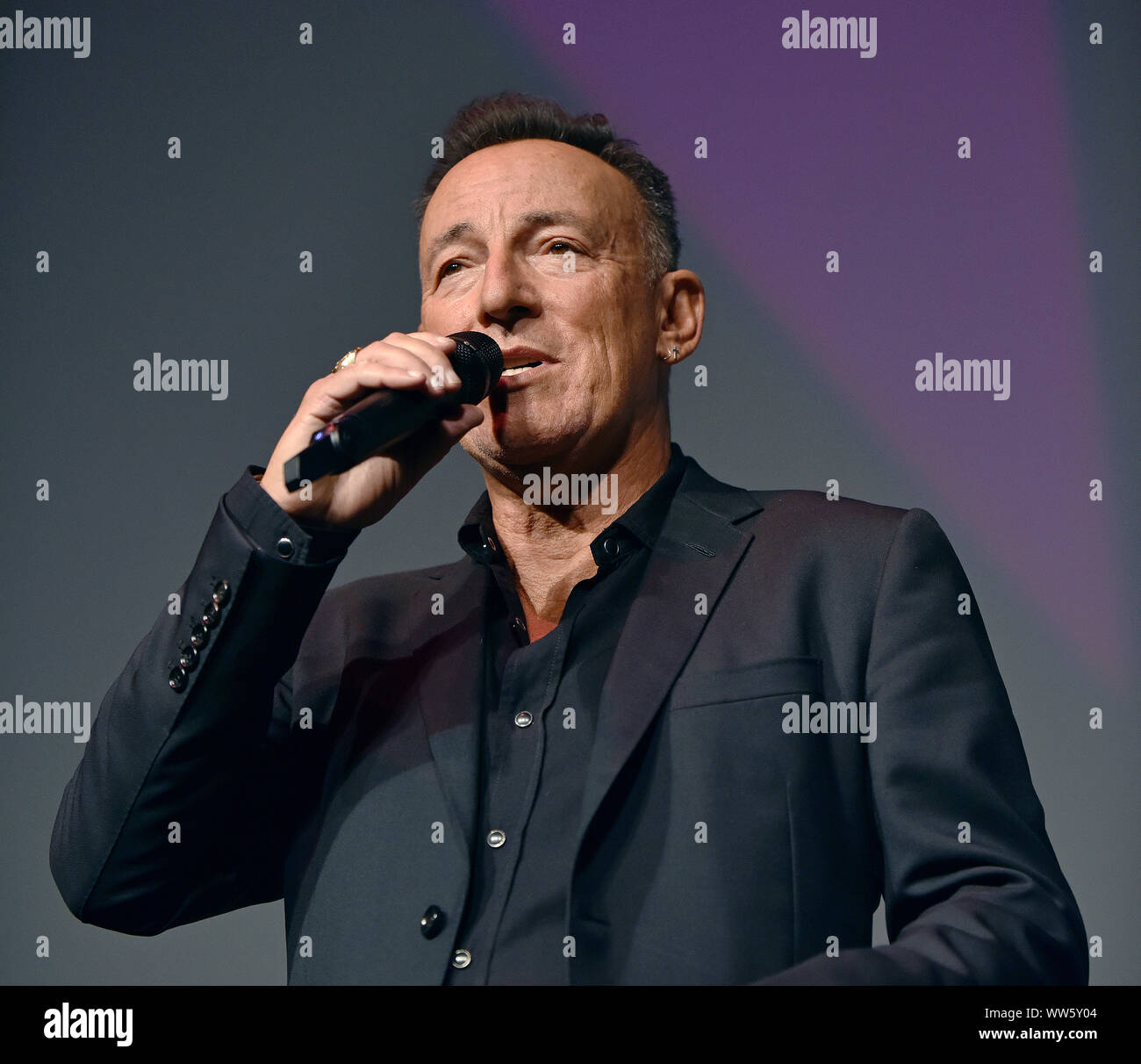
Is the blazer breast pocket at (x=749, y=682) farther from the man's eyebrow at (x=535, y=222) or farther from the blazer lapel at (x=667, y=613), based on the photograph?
the man's eyebrow at (x=535, y=222)

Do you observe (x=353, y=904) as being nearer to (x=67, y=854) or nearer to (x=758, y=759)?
(x=67, y=854)

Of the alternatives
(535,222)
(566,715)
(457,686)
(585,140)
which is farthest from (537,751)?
(585,140)

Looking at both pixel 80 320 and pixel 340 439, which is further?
pixel 80 320

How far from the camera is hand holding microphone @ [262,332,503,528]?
1330mm

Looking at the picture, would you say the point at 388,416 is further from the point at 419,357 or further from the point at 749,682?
the point at 749,682

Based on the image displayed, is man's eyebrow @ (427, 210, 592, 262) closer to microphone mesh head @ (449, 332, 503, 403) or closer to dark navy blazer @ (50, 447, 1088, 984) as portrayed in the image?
microphone mesh head @ (449, 332, 503, 403)

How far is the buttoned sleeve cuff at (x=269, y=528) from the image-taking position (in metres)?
1.50

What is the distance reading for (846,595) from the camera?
61.5 inches

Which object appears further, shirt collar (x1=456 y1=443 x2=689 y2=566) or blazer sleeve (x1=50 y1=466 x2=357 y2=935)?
shirt collar (x1=456 y1=443 x2=689 y2=566)

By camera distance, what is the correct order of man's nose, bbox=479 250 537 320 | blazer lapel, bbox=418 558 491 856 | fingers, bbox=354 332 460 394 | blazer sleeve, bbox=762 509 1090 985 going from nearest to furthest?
1. blazer sleeve, bbox=762 509 1090 985
2. fingers, bbox=354 332 460 394
3. blazer lapel, bbox=418 558 491 856
4. man's nose, bbox=479 250 537 320

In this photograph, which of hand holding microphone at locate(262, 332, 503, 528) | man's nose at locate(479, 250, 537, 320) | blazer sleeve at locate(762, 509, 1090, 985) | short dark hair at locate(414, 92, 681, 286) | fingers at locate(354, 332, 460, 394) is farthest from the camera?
short dark hair at locate(414, 92, 681, 286)

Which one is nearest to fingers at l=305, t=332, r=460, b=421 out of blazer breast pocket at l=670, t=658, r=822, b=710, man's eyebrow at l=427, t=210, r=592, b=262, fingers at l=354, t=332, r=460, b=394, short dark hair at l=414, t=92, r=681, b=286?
fingers at l=354, t=332, r=460, b=394
